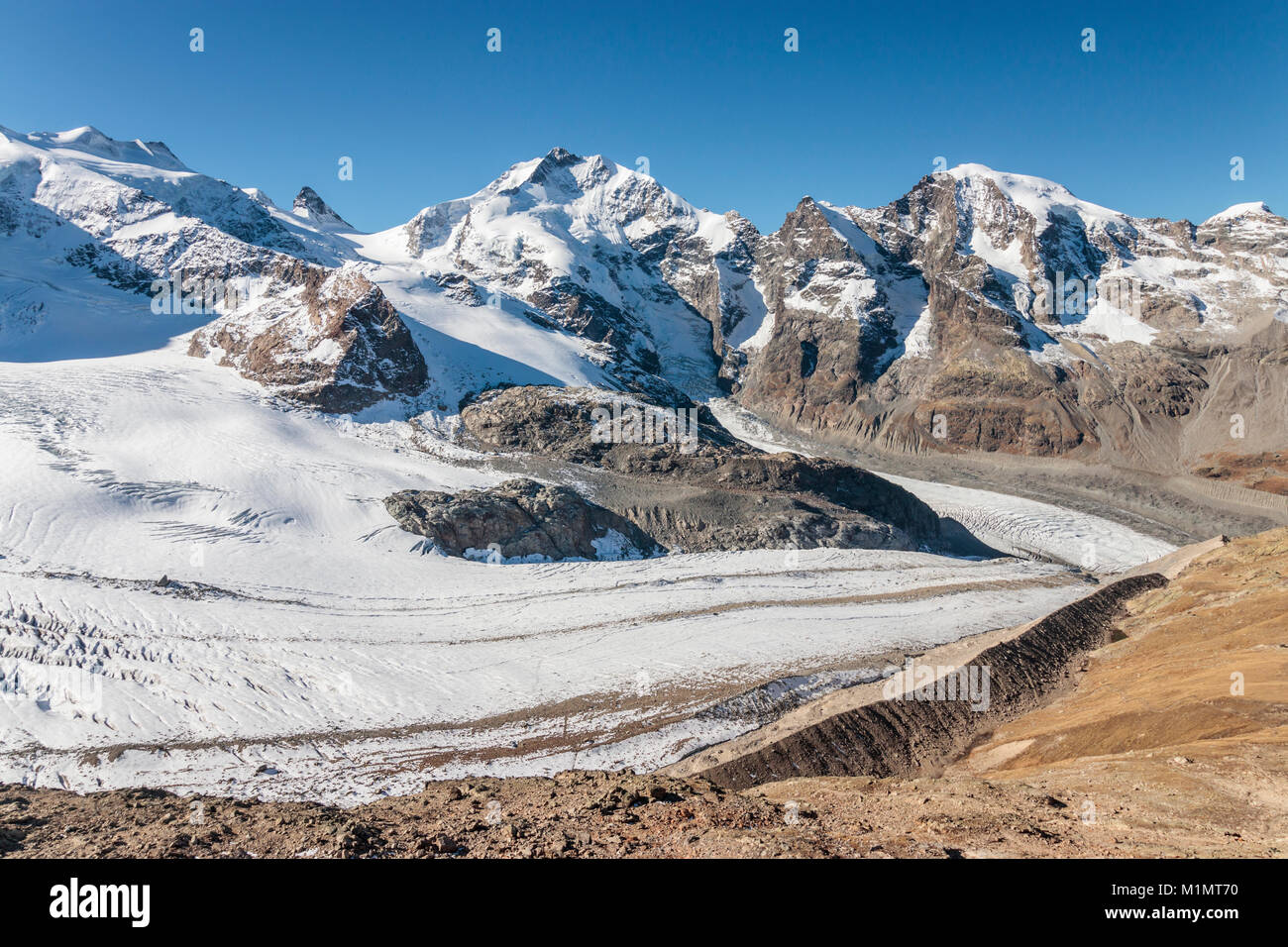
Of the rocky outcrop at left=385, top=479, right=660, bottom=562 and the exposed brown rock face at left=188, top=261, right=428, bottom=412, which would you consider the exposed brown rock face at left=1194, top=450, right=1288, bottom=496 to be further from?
the exposed brown rock face at left=188, top=261, right=428, bottom=412

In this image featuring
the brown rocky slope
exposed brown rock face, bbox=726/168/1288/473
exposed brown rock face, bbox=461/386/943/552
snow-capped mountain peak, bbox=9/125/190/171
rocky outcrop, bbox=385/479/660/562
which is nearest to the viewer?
the brown rocky slope

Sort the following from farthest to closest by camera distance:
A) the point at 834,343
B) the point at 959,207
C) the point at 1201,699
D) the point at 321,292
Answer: the point at 959,207 < the point at 834,343 < the point at 321,292 < the point at 1201,699

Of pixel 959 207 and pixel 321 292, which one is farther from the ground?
pixel 959 207

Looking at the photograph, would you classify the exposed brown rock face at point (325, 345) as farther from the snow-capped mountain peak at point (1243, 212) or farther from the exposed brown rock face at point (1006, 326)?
the snow-capped mountain peak at point (1243, 212)

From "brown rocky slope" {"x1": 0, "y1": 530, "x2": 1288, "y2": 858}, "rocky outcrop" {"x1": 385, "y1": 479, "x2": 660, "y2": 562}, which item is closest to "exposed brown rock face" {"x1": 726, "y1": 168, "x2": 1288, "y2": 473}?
"rocky outcrop" {"x1": 385, "y1": 479, "x2": 660, "y2": 562}

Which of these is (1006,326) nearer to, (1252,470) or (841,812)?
(1252,470)

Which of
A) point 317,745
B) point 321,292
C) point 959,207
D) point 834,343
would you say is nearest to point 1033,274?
point 959,207

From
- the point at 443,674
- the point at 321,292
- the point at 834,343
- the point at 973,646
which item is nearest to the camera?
the point at 443,674
